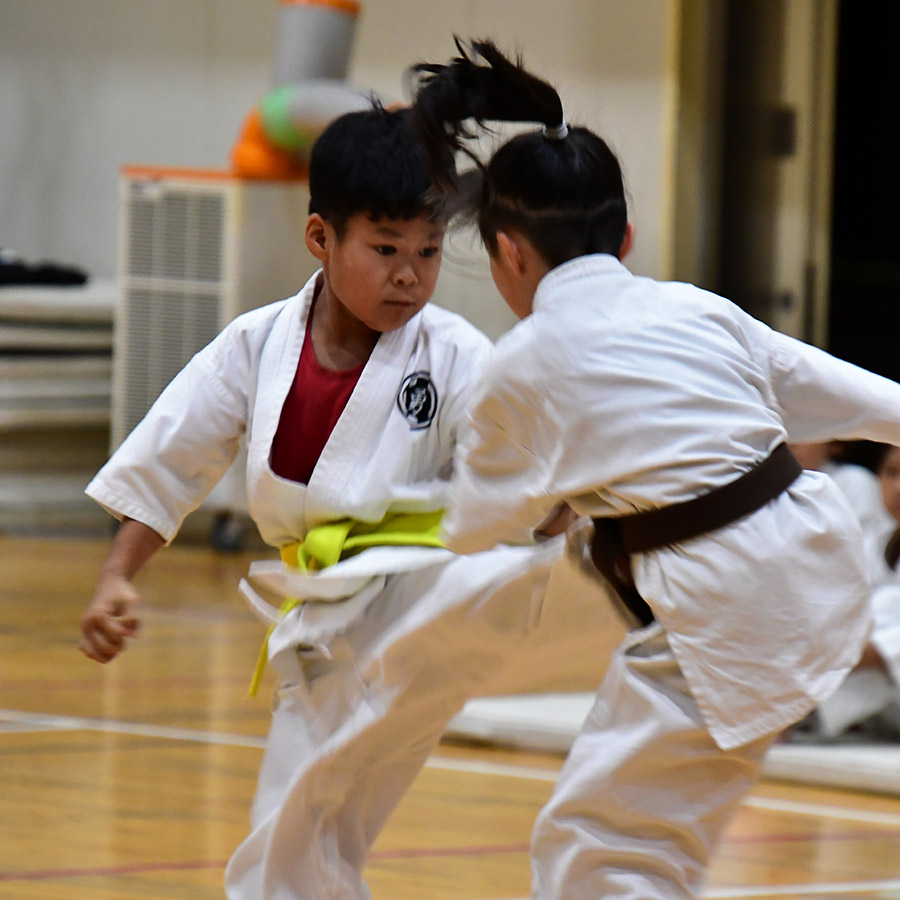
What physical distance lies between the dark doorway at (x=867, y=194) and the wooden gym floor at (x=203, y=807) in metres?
4.12

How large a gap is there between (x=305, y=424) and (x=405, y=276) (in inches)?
9.6

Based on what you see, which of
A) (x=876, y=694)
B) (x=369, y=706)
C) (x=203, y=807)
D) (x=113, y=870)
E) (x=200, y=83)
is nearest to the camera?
(x=369, y=706)

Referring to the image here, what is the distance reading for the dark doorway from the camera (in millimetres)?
7617

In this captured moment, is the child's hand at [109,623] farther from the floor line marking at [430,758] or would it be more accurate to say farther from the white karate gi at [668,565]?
the floor line marking at [430,758]

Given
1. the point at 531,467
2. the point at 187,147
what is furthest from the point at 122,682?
the point at 187,147

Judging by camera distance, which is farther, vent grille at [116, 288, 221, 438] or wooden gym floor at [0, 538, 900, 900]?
vent grille at [116, 288, 221, 438]

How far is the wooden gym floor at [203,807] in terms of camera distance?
8.81ft

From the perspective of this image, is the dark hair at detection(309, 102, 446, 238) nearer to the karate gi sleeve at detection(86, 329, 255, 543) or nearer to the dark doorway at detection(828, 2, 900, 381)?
the karate gi sleeve at detection(86, 329, 255, 543)

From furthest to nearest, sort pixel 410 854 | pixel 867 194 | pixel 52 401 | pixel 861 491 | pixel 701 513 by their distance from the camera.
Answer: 1. pixel 867 194
2. pixel 52 401
3. pixel 861 491
4. pixel 410 854
5. pixel 701 513

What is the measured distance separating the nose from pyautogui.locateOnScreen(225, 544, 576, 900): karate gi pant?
1.22 ft

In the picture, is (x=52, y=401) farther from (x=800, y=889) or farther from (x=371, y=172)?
(x=371, y=172)

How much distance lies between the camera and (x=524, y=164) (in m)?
1.83

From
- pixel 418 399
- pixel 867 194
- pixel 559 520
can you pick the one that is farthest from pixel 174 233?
pixel 559 520

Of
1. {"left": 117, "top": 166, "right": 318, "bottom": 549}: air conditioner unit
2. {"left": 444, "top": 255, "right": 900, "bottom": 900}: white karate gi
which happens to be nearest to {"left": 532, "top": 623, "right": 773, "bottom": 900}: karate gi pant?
{"left": 444, "top": 255, "right": 900, "bottom": 900}: white karate gi
